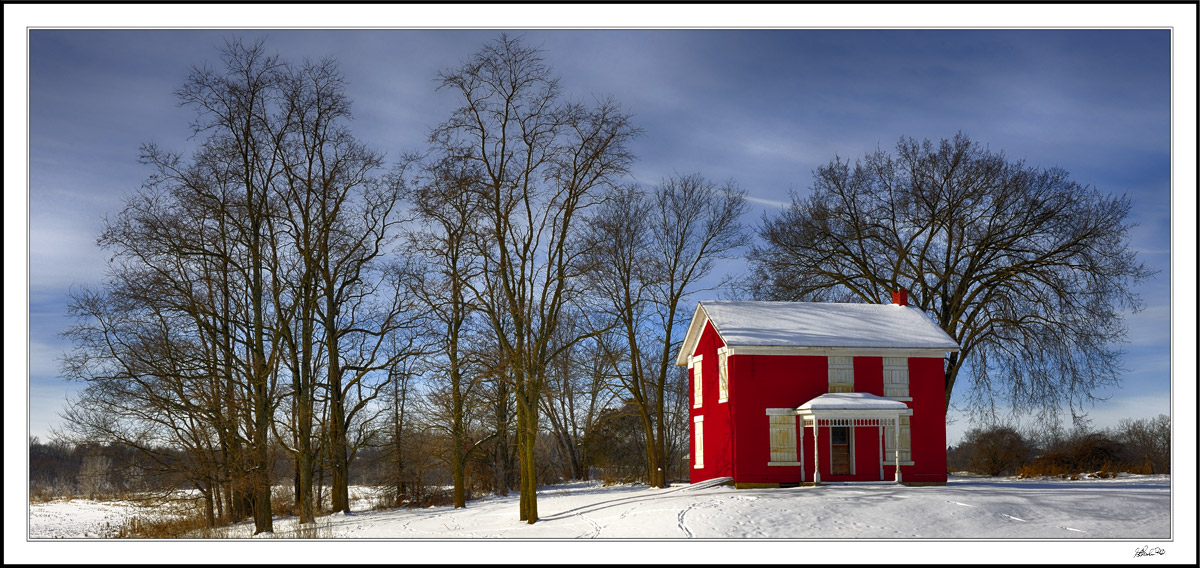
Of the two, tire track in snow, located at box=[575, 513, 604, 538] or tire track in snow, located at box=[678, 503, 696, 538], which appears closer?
tire track in snow, located at box=[678, 503, 696, 538]

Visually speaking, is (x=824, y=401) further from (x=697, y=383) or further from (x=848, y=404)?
(x=697, y=383)

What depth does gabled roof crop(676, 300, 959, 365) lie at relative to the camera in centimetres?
2641

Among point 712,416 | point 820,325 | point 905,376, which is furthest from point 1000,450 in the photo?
point 712,416

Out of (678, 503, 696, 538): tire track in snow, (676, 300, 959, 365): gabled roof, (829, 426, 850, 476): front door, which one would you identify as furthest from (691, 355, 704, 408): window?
(678, 503, 696, 538): tire track in snow

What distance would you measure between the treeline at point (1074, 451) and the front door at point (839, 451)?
9.91 m

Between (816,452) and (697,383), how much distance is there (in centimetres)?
650

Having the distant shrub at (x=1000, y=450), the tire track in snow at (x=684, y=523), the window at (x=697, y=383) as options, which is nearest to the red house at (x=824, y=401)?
the window at (x=697, y=383)

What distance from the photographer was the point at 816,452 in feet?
81.3

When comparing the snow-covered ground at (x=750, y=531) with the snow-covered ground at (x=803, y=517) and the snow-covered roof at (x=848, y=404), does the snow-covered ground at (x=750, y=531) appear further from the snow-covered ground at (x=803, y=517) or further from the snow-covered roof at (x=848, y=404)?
the snow-covered roof at (x=848, y=404)

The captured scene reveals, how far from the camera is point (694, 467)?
3088cm

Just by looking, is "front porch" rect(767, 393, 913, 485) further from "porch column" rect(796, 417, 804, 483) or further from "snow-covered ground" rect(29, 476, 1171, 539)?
"snow-covered ground" rect(29, 476, 1171, 539)

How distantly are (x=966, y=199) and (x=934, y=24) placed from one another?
20866mm

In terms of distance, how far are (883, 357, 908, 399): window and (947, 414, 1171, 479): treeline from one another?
336 inches

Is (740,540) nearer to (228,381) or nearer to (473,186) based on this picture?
(473,186)
